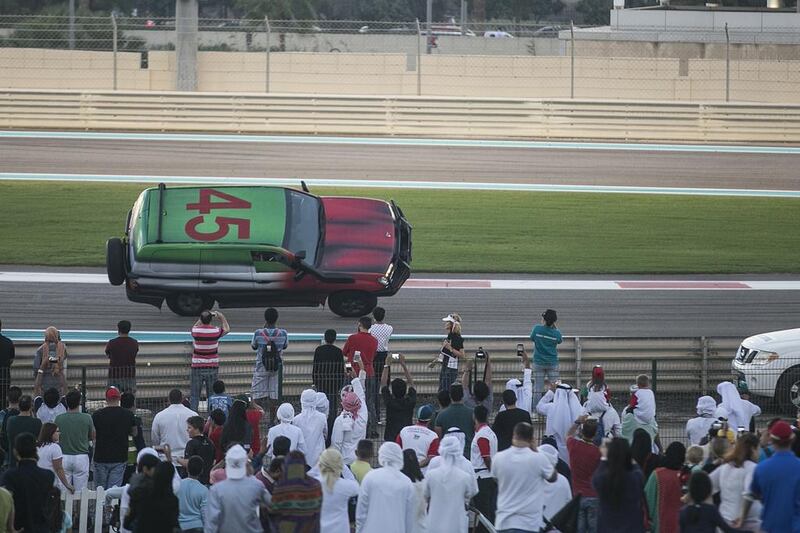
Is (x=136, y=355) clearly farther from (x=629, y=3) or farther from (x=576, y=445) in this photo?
(x=629, y=3)

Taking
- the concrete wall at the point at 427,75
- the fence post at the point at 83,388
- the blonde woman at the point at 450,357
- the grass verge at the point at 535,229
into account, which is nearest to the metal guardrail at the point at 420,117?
the concrete wall at the point at 427,75

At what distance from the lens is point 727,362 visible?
1505cm

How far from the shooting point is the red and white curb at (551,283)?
20.4 metres

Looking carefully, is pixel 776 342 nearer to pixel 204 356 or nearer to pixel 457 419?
pixel 457 419

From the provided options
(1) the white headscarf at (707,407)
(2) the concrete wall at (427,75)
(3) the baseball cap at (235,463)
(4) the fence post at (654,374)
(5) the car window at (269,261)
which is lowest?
(4) the fence post at (654,374)

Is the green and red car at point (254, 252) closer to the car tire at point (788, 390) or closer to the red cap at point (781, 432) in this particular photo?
the car tire at point (788, 390)

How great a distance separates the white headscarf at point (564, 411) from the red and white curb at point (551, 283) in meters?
9.04

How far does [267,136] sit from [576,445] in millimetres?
23895

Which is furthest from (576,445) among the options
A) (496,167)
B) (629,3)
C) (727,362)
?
(629,3)

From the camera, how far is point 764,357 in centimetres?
1444

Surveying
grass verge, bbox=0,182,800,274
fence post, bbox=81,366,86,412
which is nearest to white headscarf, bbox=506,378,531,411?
fence post, bbox=81,366,86,412

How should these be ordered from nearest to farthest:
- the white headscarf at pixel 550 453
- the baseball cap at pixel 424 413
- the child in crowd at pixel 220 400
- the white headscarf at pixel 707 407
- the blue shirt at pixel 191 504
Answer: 1. the blue shirt at pixel 191 504
2. the white headscarf at pixel 550 453
3. the baseball cap at pixel 424 413
4. the white headscarf at pixel 707 407
5. the child in crowd at pixel 220 400

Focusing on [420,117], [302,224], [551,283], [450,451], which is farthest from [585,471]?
[420,117]

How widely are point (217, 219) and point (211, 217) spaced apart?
0.09 meters
